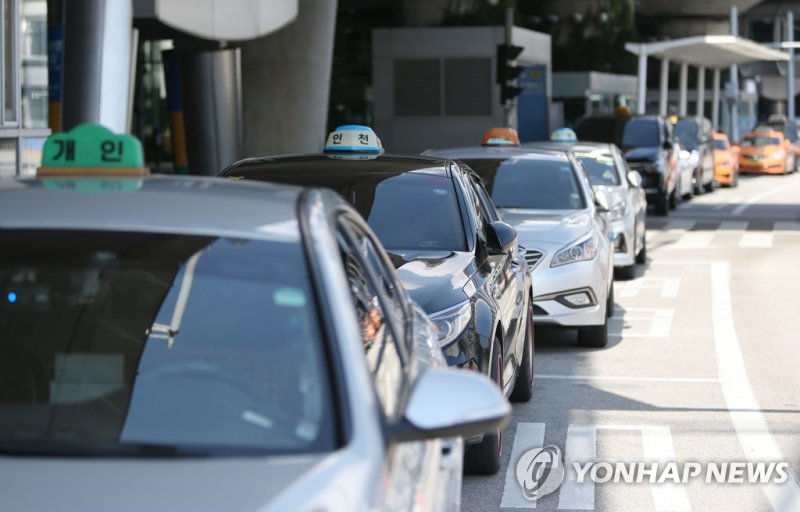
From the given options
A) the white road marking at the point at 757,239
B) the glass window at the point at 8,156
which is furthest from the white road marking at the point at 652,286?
the glass window at the point at 8,156

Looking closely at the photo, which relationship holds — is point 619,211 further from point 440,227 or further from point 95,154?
point 95,154

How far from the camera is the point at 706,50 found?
5378 cm

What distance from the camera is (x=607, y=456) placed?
27.0ft

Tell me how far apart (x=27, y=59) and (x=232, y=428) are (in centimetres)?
3722

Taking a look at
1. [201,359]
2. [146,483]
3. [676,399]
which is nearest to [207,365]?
[201,359]

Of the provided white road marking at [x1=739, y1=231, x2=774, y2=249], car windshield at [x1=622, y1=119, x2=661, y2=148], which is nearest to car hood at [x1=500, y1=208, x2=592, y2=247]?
white road marking at [x1=739, y1=231, x2=774, y2=249]

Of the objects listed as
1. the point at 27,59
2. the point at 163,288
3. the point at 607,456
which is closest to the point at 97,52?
the point at 607,456

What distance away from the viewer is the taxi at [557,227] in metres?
12.3

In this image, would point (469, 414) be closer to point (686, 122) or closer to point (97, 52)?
point (97, 52)

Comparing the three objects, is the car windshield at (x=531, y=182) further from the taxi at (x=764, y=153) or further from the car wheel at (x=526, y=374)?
the taxi at (x=764, y=153)

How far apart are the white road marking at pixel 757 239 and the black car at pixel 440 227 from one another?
14498 millimetres

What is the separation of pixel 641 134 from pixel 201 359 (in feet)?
89.9

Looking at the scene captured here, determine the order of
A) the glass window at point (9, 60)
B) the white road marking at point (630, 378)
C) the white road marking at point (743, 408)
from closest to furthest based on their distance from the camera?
the white road marking at point (743, 408), the white road marking at point (630, 378), the glass window at point (9, 60)

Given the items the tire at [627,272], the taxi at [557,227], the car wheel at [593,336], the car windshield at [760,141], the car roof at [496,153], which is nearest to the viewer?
the taxi at [557,227]
